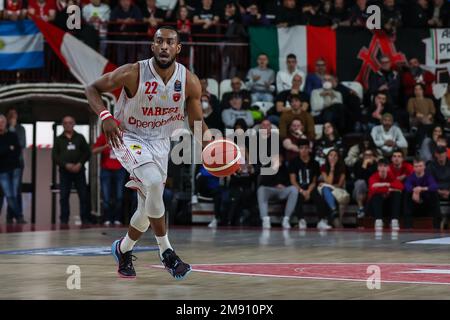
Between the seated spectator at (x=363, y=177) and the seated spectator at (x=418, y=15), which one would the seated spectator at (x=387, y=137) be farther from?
the seated spectator at (x=418, y=15)

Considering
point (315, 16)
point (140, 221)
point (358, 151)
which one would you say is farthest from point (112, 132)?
point (315, 16)

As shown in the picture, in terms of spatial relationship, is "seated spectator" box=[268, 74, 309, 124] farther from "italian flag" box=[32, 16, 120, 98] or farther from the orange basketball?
the orange basketball

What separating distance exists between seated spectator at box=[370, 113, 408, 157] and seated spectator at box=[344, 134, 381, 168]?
0.44 feet

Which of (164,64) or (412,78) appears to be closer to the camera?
(164,64)

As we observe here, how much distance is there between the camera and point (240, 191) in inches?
714

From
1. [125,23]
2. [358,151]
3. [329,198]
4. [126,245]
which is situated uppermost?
[125,23]

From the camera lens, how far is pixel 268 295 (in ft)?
23.1

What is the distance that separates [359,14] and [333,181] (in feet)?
14.7

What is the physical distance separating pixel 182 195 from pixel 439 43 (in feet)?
21.8

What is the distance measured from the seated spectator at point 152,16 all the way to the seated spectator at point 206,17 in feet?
2.41

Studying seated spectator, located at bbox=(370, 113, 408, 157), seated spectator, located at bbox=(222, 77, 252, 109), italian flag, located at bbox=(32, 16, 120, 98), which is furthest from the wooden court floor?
italian flag, located at bbox=(32, 16, 120, 98)

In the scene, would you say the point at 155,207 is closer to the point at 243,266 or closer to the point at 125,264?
the point at 125,264

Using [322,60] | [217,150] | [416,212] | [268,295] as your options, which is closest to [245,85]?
[322,60]

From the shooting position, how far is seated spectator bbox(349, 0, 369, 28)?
68.2 ft
